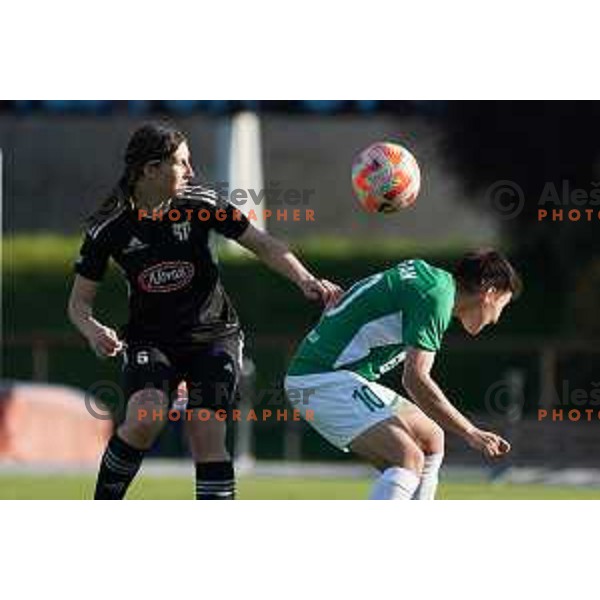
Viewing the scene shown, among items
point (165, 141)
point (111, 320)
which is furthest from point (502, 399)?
point (165, 141)

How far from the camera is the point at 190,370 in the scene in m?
10.1

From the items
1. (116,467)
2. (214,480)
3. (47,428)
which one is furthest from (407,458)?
(47,428)

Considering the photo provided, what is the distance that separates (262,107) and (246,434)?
8.39 meters

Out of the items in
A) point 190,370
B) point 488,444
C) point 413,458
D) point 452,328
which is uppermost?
point 190,370

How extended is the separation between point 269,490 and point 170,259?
16.9ft

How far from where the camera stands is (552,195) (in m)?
25.8

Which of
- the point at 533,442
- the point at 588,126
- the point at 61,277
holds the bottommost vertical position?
the point at 533,442

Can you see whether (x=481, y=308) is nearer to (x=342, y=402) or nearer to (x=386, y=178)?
(x=342, y=402)

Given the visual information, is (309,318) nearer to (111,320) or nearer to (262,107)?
(111,320)

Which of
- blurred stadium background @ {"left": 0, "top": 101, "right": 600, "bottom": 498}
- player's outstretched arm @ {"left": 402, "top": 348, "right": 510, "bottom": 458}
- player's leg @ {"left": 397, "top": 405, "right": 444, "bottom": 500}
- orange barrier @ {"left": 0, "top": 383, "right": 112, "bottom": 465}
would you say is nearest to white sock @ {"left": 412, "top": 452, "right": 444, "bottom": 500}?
player's leg @ {"left": 397, "top": 405, "right": 444, "bottom": 500}

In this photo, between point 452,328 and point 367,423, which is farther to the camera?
point 452,328

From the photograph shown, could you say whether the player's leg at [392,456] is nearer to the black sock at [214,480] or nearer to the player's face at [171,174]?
the black sock at [214,480]

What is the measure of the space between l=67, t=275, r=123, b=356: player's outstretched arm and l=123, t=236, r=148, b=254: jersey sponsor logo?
0.25 metres

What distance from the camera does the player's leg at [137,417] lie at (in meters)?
9.79
